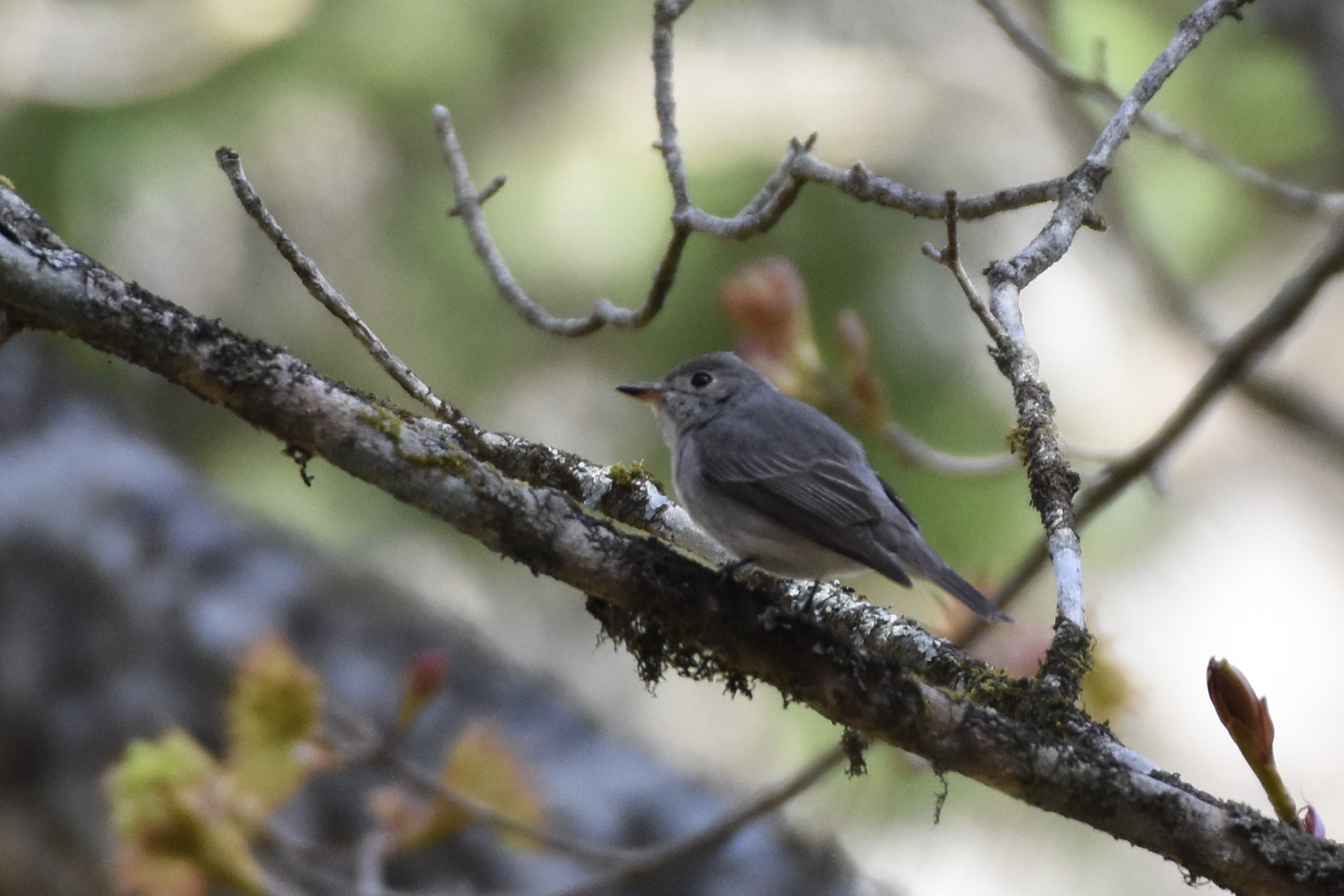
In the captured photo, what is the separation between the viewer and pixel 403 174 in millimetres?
4527

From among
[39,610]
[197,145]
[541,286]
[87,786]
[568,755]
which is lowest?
[87,786]

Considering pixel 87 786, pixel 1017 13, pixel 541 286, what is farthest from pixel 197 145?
pixel 1017 13

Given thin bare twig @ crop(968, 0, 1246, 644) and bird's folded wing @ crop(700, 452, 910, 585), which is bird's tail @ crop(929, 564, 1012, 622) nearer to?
bird's folded wing @ crop(700, 452, 910, 585)

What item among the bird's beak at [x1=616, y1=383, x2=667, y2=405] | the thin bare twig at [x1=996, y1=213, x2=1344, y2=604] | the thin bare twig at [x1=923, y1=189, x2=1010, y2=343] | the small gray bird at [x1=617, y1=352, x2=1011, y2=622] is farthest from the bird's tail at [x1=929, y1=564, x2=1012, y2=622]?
the bird's beak at [x1=616, y1=383, x2=667, y2=405]

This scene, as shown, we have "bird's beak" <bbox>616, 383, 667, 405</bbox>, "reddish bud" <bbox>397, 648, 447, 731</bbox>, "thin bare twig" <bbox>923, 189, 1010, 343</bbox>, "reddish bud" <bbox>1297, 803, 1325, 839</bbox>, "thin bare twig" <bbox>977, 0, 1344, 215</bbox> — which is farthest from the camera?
"bird's beak" <bbox>616, 383, 667, 405</bbox>

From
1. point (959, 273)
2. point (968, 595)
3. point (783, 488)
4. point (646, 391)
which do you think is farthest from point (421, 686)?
point (959, 273)

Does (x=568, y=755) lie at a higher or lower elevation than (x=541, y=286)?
lower

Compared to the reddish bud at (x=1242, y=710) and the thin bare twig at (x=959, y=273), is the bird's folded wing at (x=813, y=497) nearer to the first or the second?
the thin bare twig at (x=959, y=273)

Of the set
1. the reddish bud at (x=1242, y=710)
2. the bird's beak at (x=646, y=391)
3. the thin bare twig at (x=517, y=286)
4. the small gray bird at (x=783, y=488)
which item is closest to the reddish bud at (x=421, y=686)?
the small gray bird at (x=783, y=488)

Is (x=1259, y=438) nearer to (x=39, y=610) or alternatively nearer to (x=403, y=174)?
(x=403, y=174)

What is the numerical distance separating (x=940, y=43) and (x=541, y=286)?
2019 millimetres

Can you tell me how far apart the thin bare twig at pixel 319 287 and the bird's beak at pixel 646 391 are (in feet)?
3.80

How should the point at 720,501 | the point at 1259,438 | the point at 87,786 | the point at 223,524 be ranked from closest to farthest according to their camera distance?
the point at 720,501
the point at 87,786
the point at 223,524
the point at 1259,438

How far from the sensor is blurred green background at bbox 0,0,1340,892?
4.12 meters
